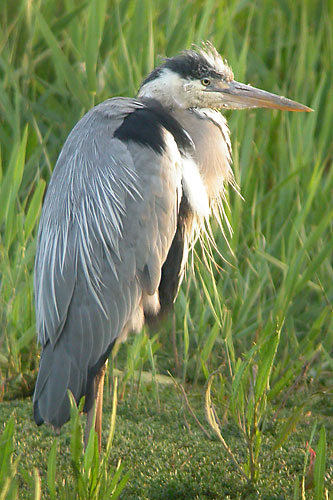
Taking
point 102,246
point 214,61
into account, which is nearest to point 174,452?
point 102,246

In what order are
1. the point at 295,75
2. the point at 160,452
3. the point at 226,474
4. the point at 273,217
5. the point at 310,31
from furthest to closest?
the point at 310,31 → the point at 295,75 → the point at 273,217 → the point at 160,452 → the point at 226,474

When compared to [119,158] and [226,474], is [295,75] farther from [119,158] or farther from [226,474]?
[226,474]

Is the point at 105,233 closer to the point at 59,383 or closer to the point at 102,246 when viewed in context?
the point at 102,246

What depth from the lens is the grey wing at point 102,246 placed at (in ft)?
8.81

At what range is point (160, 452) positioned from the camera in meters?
2.77

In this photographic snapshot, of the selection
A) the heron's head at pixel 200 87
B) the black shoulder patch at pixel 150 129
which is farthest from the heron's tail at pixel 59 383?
the heron's head at pixel 200 87

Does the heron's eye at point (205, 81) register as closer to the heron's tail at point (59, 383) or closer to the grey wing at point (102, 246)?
the grey wing at point (102, 246)

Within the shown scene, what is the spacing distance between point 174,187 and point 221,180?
0.43 metres

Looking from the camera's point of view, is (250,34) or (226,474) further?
(250,34)

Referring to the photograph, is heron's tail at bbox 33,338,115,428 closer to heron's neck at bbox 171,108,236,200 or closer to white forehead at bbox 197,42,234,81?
heron's neck at bbox 171,108,236,200

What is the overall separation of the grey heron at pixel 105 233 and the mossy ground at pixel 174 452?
0.67ft

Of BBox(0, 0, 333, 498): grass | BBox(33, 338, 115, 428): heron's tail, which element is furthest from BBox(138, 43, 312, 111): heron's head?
BBox(33, 338, 115, 428): heron's tail

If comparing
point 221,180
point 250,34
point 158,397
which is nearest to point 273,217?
point 221,180

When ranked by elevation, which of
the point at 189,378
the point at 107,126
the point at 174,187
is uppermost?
the point at 107,126
